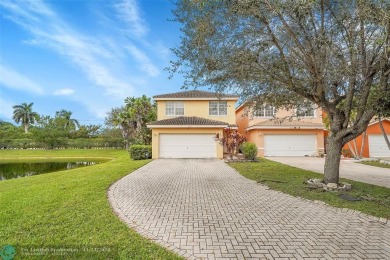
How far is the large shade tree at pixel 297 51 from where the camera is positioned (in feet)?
25.5

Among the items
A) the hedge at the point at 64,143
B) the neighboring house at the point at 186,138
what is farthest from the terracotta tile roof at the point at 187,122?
the hedge at the point at 64,143

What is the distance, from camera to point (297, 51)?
9.05 m

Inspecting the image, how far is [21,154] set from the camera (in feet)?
123

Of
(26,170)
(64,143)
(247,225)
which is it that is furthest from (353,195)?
(64,143)

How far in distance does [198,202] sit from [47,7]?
14.0 metres

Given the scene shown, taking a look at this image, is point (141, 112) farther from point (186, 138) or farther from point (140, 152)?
point (186, 138)

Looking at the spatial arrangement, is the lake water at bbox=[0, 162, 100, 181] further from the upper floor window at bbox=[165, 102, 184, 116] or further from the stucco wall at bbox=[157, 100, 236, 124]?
the upper floor window at bbox=[165, 102, 184, 116]

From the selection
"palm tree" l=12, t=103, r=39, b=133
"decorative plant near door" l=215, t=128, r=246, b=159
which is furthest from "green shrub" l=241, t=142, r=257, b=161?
"palm tree" l=12, t=103, r=39, b=133

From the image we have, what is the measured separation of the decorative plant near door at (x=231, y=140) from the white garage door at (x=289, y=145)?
4.29 m

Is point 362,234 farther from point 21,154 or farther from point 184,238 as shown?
point 21,154

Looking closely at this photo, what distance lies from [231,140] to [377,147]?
16.2 m

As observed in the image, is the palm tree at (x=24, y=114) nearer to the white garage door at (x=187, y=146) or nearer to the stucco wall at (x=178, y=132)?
the stucco wall at (x=178, y=132)

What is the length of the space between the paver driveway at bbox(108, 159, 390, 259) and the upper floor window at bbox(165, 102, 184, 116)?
55.8 ft

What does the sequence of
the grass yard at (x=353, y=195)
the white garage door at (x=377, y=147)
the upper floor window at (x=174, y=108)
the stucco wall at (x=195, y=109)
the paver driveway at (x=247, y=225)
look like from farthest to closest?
the upper floor window at (x=174, y=108)
the stucco wall at (x=195, y=109)
the white garage door at (x=377, y=147)
the grass yard at (x=353, y=195)
the paver driveway at (x=247, y=225)
